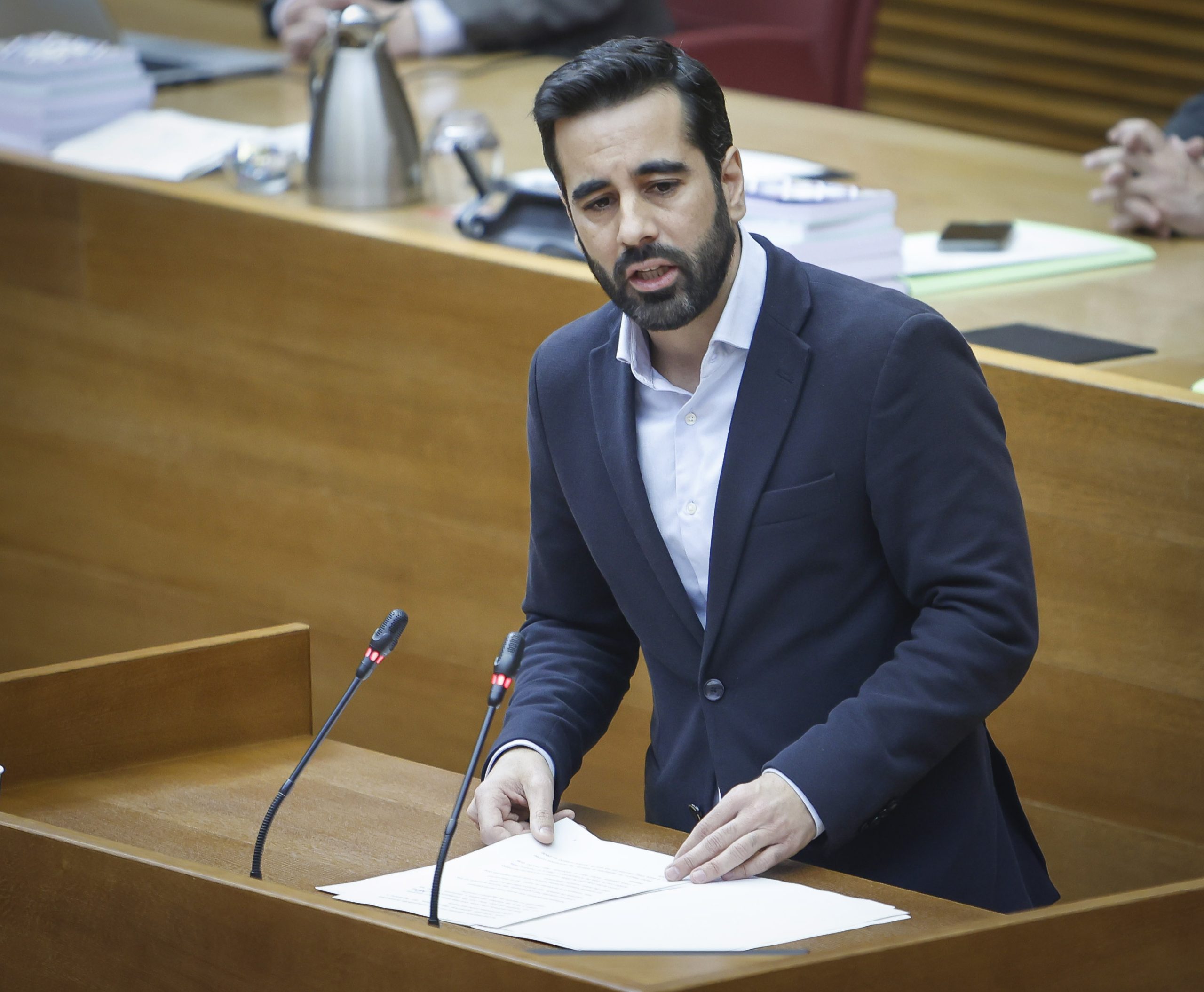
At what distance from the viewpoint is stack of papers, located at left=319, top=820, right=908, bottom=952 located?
46.5 inches

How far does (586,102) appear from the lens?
4.69 feet

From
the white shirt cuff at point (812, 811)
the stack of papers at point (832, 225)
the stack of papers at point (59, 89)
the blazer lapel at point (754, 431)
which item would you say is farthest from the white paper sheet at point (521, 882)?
the stack of papers at point (59, 89)

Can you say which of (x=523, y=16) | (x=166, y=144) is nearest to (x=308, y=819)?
(x=166, y=144)

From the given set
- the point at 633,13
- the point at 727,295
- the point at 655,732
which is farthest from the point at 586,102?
the point at 633,13

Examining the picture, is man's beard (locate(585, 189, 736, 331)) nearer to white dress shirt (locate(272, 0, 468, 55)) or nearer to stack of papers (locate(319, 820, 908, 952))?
stack of papers (locate(319, 820, 908, 952))

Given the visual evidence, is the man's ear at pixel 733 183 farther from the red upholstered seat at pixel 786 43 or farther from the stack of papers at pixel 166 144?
the red upholstered seat at pixel 786 43

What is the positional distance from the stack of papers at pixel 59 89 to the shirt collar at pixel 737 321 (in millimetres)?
1630

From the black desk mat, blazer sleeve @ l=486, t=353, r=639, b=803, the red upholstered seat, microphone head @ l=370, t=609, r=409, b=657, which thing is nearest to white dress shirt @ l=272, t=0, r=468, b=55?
the red upholstered seat

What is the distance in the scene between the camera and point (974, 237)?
2436 millimetres

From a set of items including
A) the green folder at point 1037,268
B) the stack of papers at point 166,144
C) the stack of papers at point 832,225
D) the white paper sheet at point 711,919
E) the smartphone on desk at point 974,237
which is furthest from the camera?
the stack of papers at point 166,144

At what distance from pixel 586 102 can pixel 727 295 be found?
0.72 feet

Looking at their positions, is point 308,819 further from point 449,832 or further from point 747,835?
point 747,835

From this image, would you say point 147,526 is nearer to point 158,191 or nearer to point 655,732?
point 158,191

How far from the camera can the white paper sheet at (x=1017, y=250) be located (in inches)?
92.0
